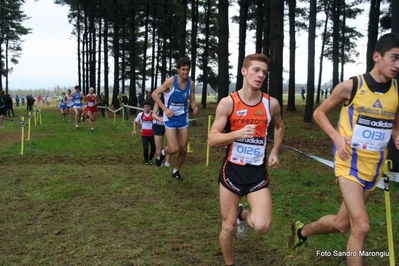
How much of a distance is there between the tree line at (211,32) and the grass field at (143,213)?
5.15 metres

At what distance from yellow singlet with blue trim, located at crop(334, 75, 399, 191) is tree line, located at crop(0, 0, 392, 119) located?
949 centimetres

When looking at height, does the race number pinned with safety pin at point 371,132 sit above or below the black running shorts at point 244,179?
above

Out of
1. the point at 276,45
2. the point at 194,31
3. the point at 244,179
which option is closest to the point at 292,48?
the point at 194,31

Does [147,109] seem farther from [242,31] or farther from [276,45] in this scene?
[242,31]

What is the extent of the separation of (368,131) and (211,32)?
43.4 meters

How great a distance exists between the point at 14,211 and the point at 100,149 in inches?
288

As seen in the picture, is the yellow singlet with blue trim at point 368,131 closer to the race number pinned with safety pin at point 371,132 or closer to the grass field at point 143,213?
the race number pinned with safety pin at point 371,132

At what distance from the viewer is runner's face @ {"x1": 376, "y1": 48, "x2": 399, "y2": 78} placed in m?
3.45

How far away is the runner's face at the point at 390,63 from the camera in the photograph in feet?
11.3

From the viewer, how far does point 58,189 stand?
25.2ft

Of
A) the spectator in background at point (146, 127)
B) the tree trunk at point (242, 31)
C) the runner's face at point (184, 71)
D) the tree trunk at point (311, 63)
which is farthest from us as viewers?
the tree trunk at point (242, 31)

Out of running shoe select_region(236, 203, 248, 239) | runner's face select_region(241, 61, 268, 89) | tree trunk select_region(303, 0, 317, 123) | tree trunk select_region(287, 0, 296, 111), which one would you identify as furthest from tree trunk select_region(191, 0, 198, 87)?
runner's face select_region(241, 61, 268, 89)

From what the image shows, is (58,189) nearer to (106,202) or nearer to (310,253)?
(106,202)

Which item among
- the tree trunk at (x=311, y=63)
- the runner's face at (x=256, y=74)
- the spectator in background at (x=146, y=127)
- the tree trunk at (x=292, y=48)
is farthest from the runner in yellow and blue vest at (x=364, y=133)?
the tree trunk at (x=292, y=48)
